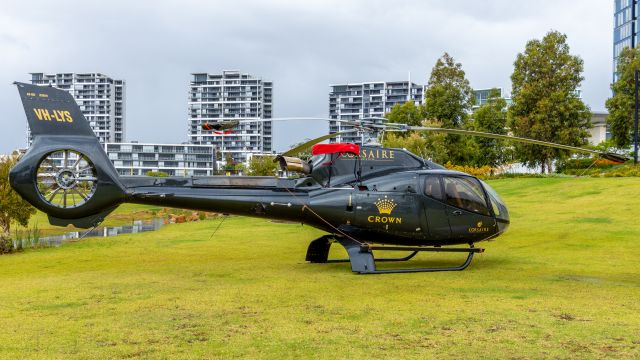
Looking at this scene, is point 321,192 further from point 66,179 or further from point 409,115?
point 409,115

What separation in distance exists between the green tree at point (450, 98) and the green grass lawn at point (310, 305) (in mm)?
31346

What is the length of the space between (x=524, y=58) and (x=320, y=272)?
33.6m

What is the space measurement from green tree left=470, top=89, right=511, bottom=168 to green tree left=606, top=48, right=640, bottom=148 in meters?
12.8

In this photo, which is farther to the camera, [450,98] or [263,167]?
[263,167]

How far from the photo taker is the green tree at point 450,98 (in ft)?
155

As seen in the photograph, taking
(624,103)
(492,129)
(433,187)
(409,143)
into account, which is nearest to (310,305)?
(433,187)

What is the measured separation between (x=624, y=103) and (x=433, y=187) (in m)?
36.4

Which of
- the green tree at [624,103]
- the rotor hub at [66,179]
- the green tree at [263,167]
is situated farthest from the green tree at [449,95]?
the rotor hub at [66,179]

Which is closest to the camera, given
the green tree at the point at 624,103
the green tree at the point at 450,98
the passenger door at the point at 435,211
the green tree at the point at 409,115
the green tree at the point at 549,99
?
the passenger door at the point at 435,211

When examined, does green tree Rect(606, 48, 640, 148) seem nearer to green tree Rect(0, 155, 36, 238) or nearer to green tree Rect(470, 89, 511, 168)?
green tree Rect(470, 89, 511, 168)

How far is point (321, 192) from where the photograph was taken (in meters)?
12.4

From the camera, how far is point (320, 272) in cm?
1188

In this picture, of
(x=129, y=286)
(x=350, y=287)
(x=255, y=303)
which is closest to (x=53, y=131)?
(x=129, y=286)

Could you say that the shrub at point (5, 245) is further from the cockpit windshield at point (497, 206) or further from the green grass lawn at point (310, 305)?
the cockpit windshield at point (497, 206)
